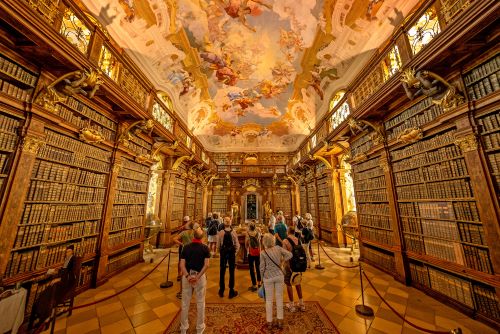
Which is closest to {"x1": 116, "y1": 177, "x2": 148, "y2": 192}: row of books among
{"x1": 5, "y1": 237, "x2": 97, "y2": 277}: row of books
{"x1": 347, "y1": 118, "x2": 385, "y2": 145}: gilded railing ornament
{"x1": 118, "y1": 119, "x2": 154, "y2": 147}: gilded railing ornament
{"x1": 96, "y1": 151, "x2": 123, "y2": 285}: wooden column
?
{"x1": 96, "y1": 151, "x2": 123, "y2": 285}: wooden column

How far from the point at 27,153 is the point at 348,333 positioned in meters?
6.37

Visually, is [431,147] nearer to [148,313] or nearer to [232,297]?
[232,297]

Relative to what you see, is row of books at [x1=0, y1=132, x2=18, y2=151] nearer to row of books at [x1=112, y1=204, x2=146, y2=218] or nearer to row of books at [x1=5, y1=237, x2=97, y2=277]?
row of books at [x1=5, y1=237, x2=97, y2=277]

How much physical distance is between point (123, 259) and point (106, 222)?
1616 mm

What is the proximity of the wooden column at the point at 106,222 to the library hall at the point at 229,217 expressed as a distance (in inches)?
1.3

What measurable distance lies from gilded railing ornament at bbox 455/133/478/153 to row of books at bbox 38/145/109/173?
8.20 meters

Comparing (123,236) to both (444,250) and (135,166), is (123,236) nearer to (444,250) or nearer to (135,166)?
(135,166)

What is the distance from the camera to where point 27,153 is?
131 inches

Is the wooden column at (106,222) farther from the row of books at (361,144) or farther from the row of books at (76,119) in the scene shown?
the row of books at (361,144)

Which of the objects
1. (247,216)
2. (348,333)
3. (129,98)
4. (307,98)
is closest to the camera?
(348,333)

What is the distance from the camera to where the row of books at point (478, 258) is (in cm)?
327

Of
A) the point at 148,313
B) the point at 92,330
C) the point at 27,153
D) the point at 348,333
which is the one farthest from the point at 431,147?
the point at 27,153

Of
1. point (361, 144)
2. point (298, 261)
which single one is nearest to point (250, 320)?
point (298, 261)

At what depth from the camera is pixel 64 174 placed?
164 inches
